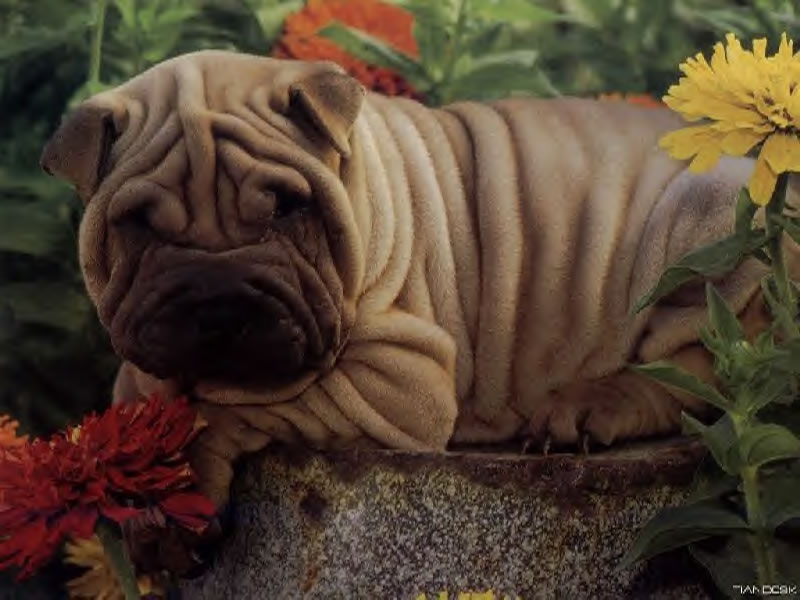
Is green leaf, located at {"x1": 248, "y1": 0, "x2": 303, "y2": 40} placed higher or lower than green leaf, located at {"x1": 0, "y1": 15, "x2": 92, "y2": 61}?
higher

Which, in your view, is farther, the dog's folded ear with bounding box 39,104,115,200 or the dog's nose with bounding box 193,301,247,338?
the dog's folded ear with bounding box 39,104,115,200

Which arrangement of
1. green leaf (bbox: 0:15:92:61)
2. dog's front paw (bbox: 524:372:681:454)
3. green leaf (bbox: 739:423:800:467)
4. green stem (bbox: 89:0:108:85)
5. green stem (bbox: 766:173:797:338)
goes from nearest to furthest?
green leaf (bbox: 739:423:800:467) < green stem (bbox: 766:173:797:338) < dog's front paw (bbox: 524:372:681:454) < green stem (bbox: 89:0:108:85) < green leaf (bbox: 0:15:92:61)

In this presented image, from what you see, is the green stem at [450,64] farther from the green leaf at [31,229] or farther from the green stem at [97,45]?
the green leaf at [31,229]

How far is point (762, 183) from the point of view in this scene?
208cm

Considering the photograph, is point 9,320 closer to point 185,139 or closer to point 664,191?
point 185,139

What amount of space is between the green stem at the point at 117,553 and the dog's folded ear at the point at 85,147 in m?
0.46

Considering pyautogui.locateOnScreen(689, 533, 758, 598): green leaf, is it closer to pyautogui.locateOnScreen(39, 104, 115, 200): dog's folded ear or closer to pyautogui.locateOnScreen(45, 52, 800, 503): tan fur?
pyautogui.locateOnScreen(45, 52, 800, 503): tan fur

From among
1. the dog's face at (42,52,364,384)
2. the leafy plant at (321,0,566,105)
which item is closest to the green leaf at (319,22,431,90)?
the leafy plant at (321,0,566,105)

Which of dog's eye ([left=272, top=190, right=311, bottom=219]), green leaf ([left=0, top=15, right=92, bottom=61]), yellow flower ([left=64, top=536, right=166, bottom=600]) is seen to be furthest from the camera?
green leaf ([left=0, top=15, right=92, bottom=61])

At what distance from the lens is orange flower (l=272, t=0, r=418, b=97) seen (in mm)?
3156

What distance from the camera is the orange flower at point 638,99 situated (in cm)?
317

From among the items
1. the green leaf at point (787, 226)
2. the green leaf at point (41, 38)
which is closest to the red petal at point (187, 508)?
the green leaf at point (787, 226)

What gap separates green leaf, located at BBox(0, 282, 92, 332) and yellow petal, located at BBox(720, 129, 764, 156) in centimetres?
147

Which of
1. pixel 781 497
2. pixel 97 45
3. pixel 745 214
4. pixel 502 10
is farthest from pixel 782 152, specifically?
pixel 97 45
